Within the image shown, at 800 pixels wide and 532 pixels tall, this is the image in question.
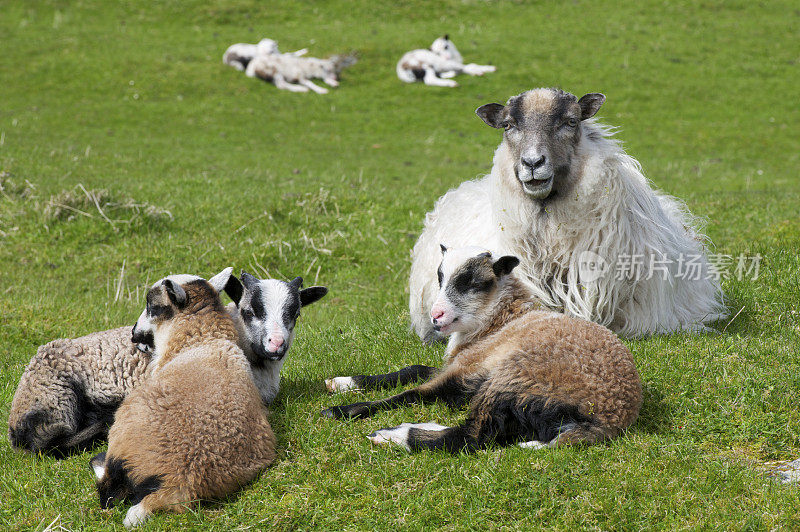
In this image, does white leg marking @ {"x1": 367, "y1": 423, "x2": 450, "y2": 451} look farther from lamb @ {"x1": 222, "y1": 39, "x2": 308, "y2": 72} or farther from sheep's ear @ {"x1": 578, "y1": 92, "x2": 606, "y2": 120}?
lamb @ {"x1": 222, "y1": 39, "x2": 308, "y2": 72}

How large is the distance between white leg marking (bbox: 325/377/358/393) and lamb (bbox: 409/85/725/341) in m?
1.85

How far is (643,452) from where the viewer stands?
4.65m

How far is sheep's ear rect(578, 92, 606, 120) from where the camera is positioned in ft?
22.5

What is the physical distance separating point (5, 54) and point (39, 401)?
88.9 feet

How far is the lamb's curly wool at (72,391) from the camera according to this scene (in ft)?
17.3

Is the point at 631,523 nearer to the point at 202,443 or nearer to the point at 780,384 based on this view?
the point at 780,384

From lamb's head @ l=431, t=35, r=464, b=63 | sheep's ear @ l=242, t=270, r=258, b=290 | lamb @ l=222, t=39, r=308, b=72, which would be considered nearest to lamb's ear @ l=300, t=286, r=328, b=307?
sheep's ear @ l=242, t=270, r=258, b=290

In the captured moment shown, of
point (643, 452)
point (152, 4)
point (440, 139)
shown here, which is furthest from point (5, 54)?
Answer: point (643, 452)

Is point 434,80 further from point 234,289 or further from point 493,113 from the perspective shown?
point 234,289

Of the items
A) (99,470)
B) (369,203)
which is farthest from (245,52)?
(99,470)

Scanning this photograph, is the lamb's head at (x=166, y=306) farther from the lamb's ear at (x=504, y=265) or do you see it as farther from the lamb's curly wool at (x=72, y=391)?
the lamb's ear at (x=504, y=265)

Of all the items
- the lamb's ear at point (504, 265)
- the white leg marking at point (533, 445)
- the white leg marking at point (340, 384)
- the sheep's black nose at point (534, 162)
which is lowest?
the white leg marking at point (340, 384)

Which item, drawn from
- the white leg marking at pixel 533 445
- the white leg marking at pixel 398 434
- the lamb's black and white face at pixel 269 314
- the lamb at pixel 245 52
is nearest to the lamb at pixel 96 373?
the lamb's black and white face at pixel 269 314

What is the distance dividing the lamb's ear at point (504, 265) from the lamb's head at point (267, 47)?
2363 centimetres
